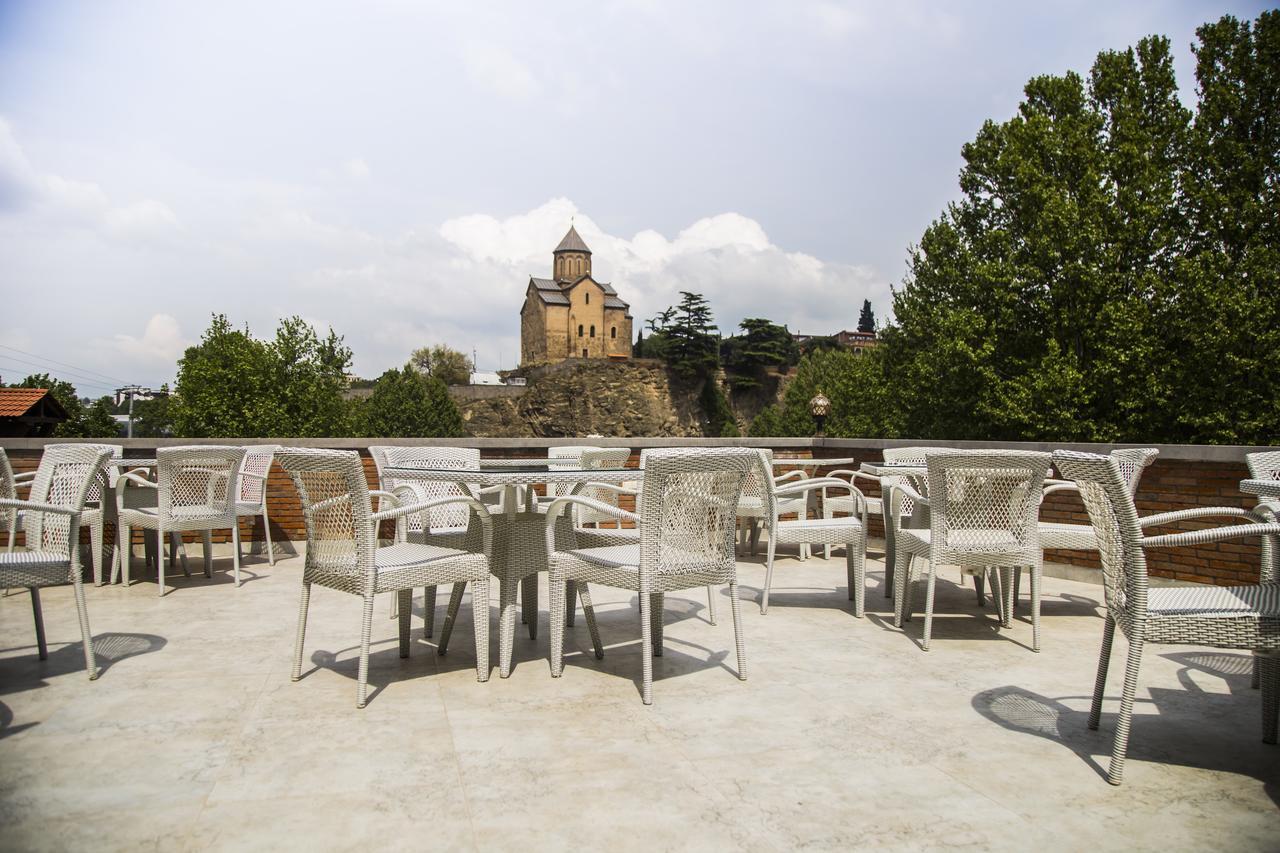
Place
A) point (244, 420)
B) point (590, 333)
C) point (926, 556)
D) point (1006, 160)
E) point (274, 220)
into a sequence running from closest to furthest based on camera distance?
1. point (926, 556)
2. point (274, 220)
3. point (1006, 160)
4. point (244, 420)
5. point (590, 333)

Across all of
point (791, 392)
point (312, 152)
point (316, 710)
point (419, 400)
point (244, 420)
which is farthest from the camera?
point (419, 400)

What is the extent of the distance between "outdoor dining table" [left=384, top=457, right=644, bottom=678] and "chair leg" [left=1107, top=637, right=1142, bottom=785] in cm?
184

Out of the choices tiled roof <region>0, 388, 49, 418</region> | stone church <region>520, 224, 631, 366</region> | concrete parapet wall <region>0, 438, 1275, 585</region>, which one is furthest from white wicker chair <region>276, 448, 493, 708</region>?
stone church <region>520, 224, 631, 366</region>

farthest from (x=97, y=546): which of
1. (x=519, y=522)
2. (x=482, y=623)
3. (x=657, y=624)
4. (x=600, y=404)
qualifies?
(x=600, y=404)

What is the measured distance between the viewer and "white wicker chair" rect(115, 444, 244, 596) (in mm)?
5328

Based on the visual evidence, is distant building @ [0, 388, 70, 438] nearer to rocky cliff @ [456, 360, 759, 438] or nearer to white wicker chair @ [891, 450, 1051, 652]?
white wicker chair @ [891, 450, 1051, 652]

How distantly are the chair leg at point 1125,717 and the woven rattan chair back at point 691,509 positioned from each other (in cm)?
133

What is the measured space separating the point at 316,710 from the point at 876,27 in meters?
5.36

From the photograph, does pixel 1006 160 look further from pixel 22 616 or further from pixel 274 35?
pixel 22 616

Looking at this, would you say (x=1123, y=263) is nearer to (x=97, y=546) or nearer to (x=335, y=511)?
(x=97, y=546)

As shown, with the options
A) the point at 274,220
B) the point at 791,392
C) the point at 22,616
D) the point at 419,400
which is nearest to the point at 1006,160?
the point at 274,220

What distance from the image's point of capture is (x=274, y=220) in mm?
8117

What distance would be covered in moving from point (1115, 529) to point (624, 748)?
5.26 feet

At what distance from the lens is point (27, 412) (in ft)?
78.1
